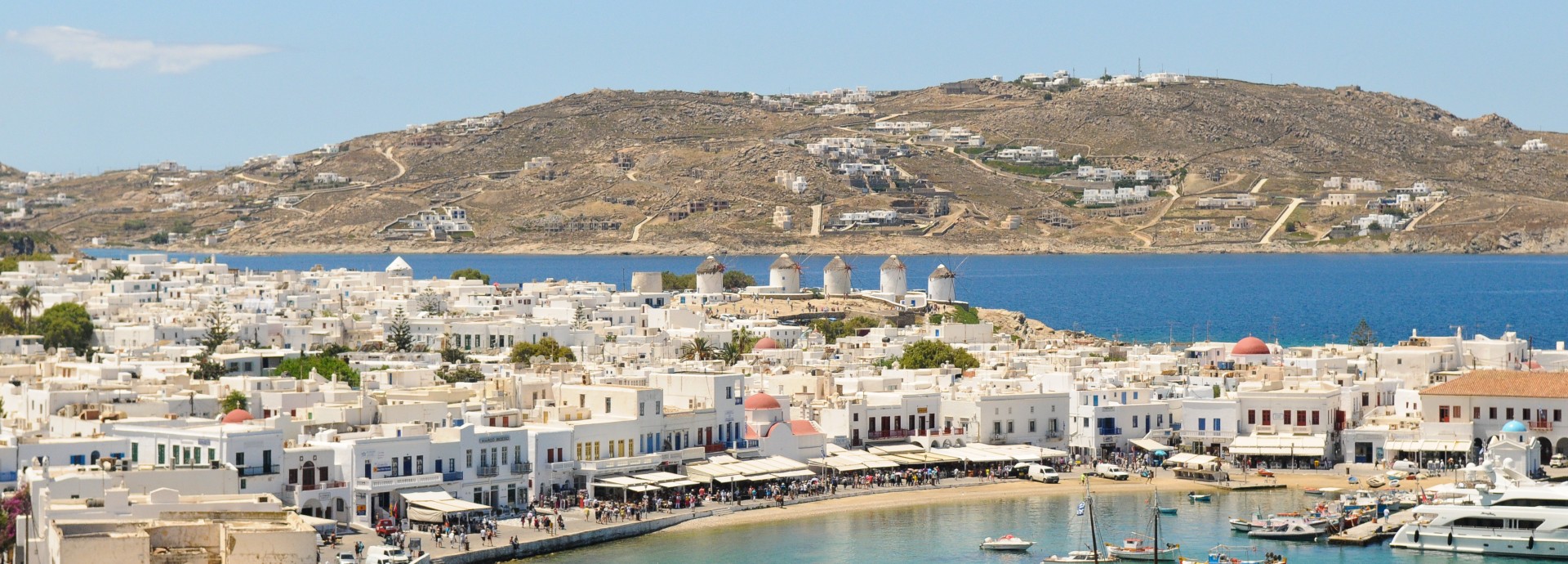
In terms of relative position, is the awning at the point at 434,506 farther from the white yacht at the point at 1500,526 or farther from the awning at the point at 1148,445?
the awning at the point at 1148,445

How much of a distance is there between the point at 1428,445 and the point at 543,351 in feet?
99.0

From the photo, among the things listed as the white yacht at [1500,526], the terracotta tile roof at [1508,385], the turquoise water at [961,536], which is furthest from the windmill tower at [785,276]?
the white yacht at [1500,526]

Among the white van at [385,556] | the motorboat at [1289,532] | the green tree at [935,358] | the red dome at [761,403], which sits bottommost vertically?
the motorboat at [1289,532]

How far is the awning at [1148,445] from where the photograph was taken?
52156 mm

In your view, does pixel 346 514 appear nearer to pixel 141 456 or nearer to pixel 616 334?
pixel 141 456

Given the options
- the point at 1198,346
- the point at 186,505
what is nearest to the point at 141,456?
the point at 186,505

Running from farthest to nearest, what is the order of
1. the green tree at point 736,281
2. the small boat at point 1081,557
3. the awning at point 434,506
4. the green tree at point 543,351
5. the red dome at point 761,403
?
the green tree at point 736,281, the green tree at point 543,351, the red dome at point 761,403, the awning at point 434,506, the small boat at point 1081,557

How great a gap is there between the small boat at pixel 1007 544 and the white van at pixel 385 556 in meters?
10.6

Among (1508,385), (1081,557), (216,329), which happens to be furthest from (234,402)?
(216,329)

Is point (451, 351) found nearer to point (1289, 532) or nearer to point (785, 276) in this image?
point (1289, 532)

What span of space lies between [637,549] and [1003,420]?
14.9 m

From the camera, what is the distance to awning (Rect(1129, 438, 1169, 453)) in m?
52.2

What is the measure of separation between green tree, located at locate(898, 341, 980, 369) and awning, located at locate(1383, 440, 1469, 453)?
16.1 m

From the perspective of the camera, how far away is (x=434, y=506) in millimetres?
40219
